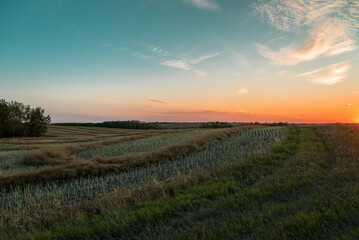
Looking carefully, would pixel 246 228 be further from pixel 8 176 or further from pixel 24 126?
pixel 24 126

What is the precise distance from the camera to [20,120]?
5506 cm

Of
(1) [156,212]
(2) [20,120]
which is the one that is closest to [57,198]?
(1) [156,212]

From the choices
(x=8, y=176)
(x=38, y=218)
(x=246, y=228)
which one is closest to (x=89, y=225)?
(x=38, y=218)

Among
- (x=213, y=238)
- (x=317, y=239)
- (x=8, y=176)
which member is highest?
(x=317, y=239)

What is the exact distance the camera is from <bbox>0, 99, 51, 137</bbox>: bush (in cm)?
5159

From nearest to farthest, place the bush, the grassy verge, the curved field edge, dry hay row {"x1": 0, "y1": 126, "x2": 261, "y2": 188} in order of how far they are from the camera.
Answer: the grassy verge
the curved field edge
dry hay row {"x1": 0, "y1": 126, "x2": 261, "y2": 188}
the bush

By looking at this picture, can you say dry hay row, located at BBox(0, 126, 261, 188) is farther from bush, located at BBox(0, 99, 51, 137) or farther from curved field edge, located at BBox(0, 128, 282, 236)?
bush, located at BBox(0, 99, 51, 137)

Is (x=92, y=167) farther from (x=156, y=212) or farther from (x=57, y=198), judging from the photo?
(x=156, y=212)

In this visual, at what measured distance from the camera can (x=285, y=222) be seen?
3.76 metres

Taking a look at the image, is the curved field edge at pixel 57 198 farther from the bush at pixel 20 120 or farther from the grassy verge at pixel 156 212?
the bush at pixel 20 120

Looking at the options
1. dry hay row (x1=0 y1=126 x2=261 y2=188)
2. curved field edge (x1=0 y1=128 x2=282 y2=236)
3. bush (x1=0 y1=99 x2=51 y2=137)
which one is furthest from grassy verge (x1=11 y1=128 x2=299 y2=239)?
bush (x1=0 y1=99 x2=51 y2=137)

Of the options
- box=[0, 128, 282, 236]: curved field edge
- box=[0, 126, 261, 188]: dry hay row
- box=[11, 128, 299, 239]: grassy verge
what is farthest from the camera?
box=[0, 126, 261, 188]: dry hay row

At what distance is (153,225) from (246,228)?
222 cm

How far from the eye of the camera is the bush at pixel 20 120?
169 feet
